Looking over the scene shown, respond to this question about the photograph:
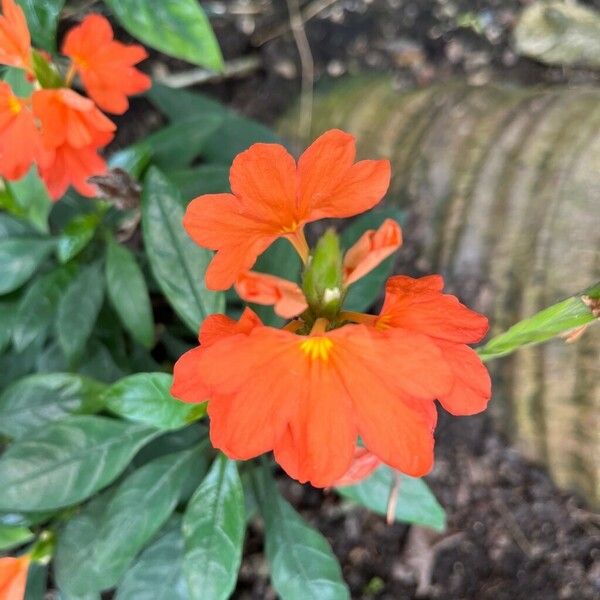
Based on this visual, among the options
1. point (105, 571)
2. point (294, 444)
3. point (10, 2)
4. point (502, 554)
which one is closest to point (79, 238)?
point (10, 2)

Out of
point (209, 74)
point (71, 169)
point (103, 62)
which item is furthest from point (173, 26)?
point (209, 74)

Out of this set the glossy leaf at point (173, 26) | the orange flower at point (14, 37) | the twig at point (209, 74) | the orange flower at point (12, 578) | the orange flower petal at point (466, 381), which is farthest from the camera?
the twig at point (209, 74)

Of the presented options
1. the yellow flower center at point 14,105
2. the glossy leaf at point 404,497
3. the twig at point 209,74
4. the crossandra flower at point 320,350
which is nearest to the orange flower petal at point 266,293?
the crossandra flower at point 320,350

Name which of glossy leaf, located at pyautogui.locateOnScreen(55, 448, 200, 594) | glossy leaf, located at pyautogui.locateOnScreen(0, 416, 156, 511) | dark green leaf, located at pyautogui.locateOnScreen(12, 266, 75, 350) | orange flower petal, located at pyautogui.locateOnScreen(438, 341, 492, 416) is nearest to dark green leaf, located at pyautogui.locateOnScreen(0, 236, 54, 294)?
dark green leaf, located at pyautogui.locateOnScreen(12, 266, 75, 350)

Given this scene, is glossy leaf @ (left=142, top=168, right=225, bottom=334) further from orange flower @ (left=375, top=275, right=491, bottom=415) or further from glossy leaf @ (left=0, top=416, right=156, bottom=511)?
orange flower @ (left=375, top=275, right=491, bottom=415)

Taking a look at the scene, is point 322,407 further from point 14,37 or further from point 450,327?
point 14,37

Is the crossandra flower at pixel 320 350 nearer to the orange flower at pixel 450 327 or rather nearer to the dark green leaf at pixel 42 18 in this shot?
the orange flower at pixel 450 327
